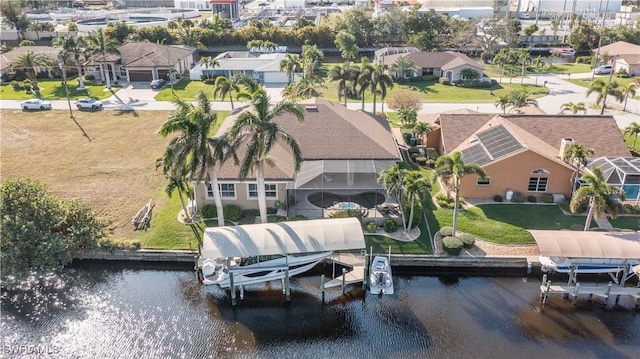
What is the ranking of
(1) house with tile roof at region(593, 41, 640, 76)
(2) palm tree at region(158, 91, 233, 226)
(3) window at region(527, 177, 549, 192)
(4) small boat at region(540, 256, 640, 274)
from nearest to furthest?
(2) palm tree at region(158, 91, 233, 226), (4) small boat at region(540, 256, 640, 274), (3) window at region(527, 177, 549, 192), (1) house with tile roof at region(593, 41, 640, 76)

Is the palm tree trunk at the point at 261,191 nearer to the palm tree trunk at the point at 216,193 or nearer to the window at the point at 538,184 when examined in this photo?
the palm tree trunk at the point at 216,193

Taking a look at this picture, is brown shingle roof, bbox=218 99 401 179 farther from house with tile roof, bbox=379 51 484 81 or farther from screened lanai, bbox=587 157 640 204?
house with tile roof, bbox=379 51 484 81

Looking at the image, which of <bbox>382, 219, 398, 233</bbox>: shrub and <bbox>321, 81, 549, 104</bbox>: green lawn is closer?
<bbox>382, 219, 398, 233</bbox>: shrub

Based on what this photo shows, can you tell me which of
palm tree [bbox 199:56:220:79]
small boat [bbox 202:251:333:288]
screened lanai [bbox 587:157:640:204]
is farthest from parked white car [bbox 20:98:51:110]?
screened lanai [bbox 587:157:640:204]

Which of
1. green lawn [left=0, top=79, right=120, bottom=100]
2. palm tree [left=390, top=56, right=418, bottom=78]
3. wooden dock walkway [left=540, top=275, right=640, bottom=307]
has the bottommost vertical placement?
wooden dock walkway [left=540, top=275, right=640, bottom=307]

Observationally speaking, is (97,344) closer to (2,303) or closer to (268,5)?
(2,303)
